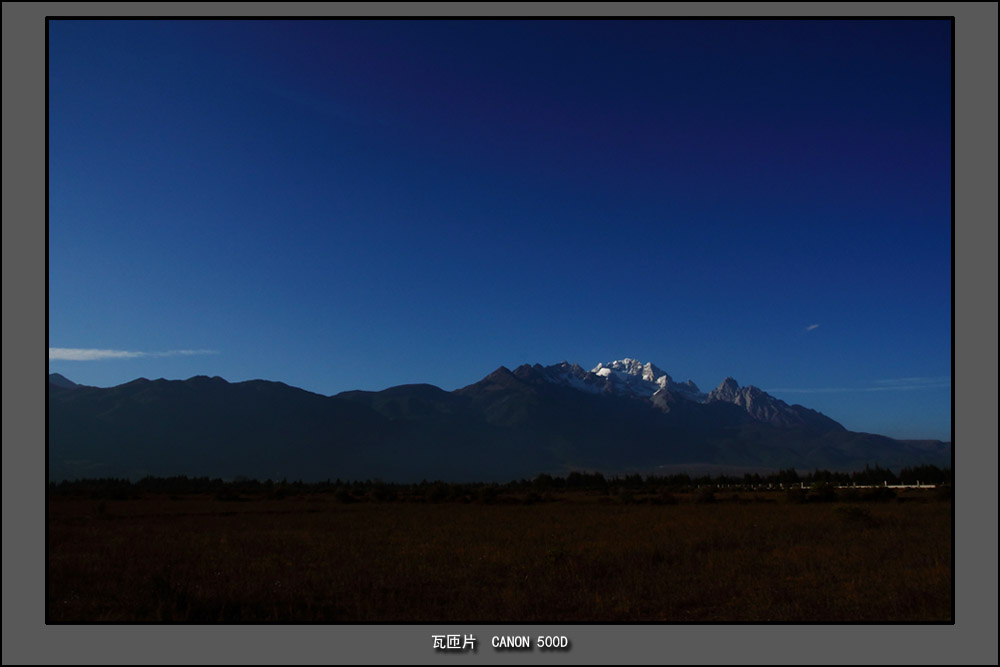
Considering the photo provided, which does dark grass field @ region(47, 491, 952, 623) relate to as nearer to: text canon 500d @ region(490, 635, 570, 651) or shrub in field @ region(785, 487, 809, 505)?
text canon 500d @ region(490, 635, 570, 651)

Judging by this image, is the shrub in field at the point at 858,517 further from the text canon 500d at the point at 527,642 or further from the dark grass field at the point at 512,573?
the text canon 500d at the point at 527,642

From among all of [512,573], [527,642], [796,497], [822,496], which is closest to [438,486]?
[796,497]

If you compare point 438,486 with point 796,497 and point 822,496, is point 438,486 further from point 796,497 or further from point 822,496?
point 822,496

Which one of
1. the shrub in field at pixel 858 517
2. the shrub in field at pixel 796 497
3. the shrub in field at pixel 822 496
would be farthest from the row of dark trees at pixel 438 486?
the shrub in field at pixel 858 517

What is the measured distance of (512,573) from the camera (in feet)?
53.2

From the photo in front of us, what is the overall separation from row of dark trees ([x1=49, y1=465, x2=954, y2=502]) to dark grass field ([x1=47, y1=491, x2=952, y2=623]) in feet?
102

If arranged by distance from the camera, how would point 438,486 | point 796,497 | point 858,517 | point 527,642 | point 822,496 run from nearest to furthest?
point 527,642 < point 858,517 < point 796,497 < point 822,496 < point 438,486

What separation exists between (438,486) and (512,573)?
55.3 meters

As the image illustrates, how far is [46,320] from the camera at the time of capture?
8.48 meters

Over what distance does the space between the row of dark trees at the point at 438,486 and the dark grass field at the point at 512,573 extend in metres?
31.0

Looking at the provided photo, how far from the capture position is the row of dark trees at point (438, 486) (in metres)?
69.0

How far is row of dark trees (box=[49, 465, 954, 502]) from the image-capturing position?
69.0 metres
